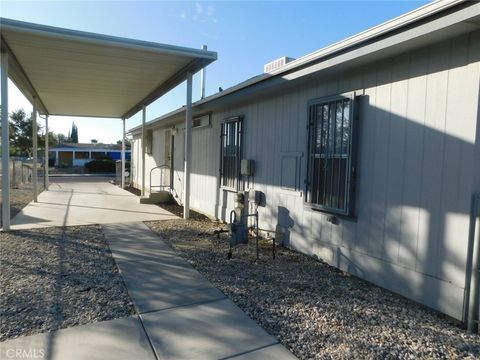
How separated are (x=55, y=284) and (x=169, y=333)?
5.65 feet

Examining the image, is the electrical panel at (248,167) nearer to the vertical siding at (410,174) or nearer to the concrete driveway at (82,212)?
the vertical siding at (410,174)

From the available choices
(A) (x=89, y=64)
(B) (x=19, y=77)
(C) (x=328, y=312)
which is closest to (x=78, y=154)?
(B) (x=19, y=77)

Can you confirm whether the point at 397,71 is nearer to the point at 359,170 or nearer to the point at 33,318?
the point at 359,170

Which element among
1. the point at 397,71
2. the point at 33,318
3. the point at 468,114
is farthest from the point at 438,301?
the point at 33,318

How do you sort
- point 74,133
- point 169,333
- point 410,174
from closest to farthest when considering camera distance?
point 169,333, point 410,174, point 74,133

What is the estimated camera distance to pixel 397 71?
3.57 meters

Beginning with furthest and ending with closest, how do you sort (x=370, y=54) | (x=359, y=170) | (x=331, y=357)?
1. (x=359, y=170)
2. (x=370, y=54)
3. (x=331, y=357)

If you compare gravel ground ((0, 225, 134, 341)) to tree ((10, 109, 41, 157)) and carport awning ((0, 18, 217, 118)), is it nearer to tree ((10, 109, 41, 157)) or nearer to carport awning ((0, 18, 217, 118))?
carport awning ((0, 18, 217, 118))

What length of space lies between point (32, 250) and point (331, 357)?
4.35 meters

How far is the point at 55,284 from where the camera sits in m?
3.57

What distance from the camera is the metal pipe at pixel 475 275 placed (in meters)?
2.79

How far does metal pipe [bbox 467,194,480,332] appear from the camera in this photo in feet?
9.14
